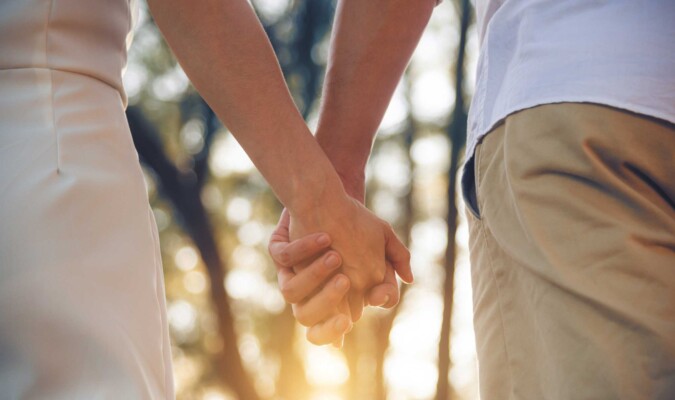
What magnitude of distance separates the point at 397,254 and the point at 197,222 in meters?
6.52

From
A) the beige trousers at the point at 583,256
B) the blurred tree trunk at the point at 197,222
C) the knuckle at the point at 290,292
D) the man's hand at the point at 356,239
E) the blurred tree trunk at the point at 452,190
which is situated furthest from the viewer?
the blurred tree trunk at the point at 452,190

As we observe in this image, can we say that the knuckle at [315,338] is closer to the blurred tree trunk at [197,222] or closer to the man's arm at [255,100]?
the man's arm at [255,100]

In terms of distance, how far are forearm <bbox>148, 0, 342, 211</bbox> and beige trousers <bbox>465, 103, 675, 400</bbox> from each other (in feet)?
2.29

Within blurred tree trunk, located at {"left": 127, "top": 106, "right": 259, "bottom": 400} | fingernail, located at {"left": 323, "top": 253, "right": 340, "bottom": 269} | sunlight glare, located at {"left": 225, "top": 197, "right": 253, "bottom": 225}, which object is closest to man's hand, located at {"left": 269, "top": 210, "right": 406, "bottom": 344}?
fingernail, located at {"left": 323, "top": 253, "right": 340, "bottom": 269}

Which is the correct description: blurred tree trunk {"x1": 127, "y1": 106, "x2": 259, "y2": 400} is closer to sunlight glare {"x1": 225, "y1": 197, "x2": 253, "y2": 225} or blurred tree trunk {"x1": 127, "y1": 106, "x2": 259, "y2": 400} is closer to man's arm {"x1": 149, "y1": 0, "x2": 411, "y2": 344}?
sunlight glare {"x1": 225, "y1": 197, "x2": 253, "y2": 225}

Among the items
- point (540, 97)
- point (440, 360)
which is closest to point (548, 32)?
point (540, 97)

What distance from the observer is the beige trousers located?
1.14 metres

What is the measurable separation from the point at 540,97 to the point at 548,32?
5.2 inches

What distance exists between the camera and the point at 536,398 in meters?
1.26

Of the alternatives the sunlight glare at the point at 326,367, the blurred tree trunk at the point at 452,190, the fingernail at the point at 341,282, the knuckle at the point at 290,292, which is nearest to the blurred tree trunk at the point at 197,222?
the sunlight glare at the point at 326,367

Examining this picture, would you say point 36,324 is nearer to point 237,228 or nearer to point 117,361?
point 117,361

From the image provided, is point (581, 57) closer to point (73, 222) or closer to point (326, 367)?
Answer: point (73, 222)

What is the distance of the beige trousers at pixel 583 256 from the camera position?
1.14m

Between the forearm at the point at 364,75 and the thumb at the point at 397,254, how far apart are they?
24 centimetres
